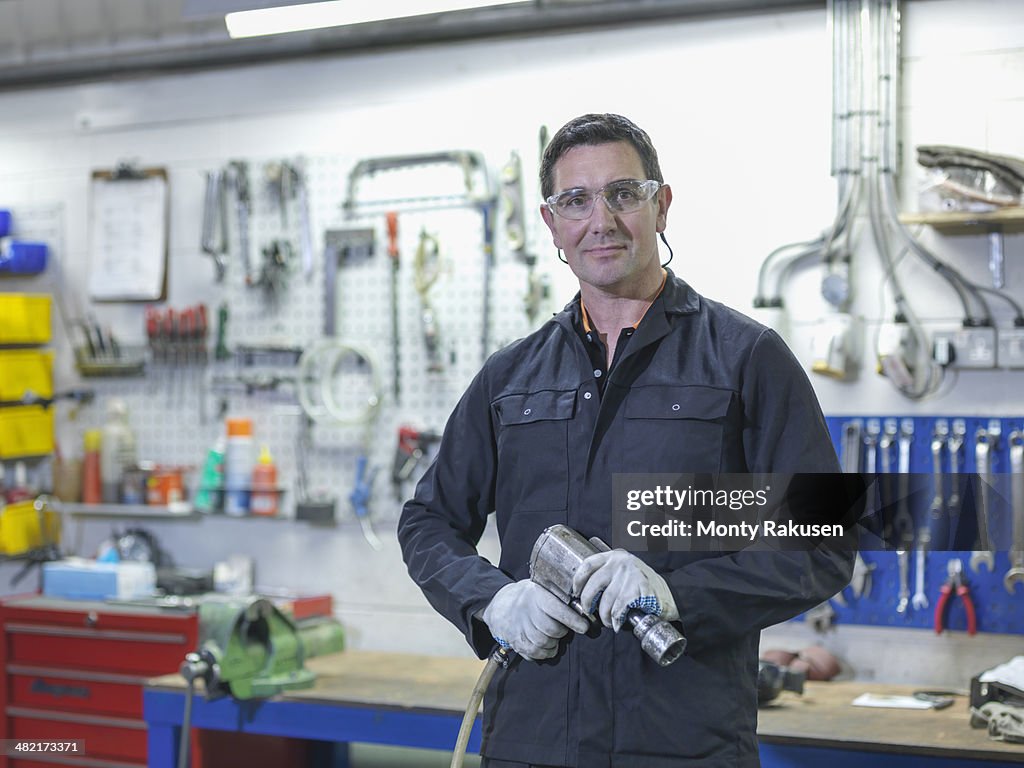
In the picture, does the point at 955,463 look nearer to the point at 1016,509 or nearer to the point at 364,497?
the point at 1016,509

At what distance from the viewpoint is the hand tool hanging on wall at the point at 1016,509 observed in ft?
9.41

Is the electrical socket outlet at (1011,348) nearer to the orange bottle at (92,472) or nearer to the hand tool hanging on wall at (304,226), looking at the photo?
the hand tool hanging on wall at (304,226)

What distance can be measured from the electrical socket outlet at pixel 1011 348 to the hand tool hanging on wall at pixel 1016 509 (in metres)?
0.17

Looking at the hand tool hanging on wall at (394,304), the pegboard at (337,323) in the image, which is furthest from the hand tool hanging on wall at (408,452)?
the hand tool hanging on wall at (394,304)

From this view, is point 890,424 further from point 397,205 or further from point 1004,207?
point 397,205

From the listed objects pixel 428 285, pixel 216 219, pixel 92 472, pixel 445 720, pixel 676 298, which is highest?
pixel 216 219

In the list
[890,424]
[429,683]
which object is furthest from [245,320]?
[890,424]

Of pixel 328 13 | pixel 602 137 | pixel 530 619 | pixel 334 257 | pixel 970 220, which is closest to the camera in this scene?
pixel 530 619

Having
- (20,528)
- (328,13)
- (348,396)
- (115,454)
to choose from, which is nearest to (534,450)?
(328,13)

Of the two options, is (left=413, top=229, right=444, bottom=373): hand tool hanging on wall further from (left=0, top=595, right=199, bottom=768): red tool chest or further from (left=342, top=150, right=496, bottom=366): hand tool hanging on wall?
(left=0, top=595, right=199, bottom=768): red tool chest

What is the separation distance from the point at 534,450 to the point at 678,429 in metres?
0.22

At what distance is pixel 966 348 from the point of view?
Result: 2957mm

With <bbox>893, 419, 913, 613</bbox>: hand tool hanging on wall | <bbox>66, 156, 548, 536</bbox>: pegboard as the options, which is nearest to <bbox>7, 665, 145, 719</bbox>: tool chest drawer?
<bbox>66, 156, 548, 536</bbox>: pegboard

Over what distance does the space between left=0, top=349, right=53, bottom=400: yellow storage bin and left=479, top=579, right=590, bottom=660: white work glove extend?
2.71 meters
